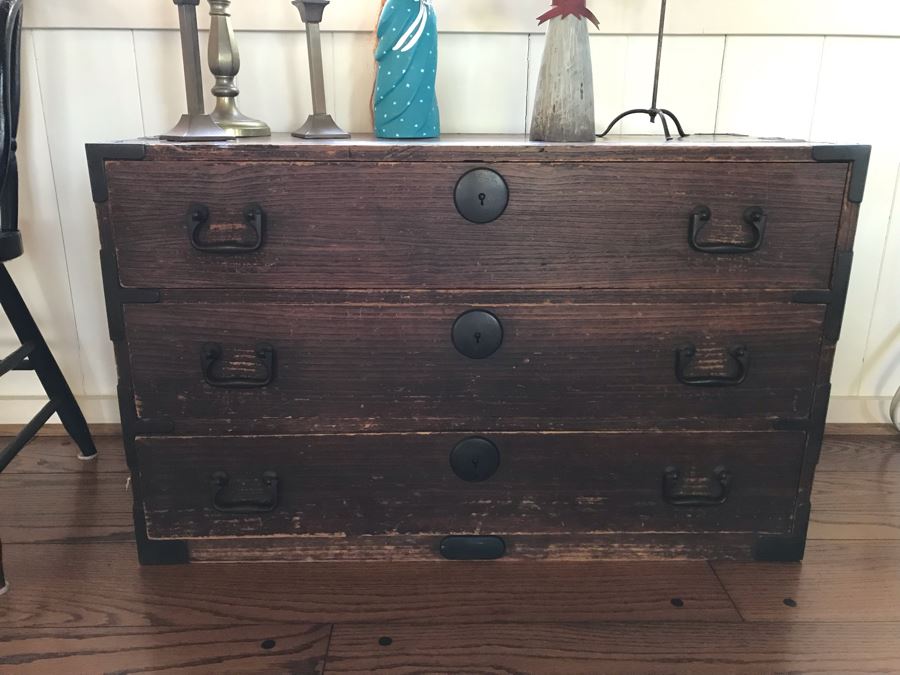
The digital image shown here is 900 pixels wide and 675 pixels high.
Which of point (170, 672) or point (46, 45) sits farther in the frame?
point (46, 45)

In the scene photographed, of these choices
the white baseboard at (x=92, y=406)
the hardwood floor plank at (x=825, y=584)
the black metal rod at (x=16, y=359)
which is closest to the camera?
the hardwood floor plank at (x=825, y=584)

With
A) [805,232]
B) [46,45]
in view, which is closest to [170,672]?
[805,232]

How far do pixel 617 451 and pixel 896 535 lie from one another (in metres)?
0.54

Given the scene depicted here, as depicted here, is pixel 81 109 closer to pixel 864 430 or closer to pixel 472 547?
pixel 472 547

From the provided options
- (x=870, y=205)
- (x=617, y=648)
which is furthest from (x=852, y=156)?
(x=617, y=648)

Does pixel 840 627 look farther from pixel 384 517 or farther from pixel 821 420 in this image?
pixel 384 517

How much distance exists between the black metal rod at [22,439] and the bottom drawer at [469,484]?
0.76ft

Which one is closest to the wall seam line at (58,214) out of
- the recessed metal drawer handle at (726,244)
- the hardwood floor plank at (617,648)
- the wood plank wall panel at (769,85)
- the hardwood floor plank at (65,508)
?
the hardwood floor plank at (65,508)

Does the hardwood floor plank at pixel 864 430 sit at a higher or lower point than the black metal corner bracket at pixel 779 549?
lower

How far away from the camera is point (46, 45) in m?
1.23

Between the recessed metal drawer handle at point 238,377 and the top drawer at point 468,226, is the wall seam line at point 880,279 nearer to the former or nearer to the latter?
the top drawer at point 468,226

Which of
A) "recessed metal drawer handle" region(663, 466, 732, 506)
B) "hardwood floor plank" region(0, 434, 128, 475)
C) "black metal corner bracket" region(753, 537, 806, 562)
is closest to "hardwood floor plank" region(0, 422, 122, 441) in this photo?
"hardwood floor plank" region(0, 434, 128, 475)

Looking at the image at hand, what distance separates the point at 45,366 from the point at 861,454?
5.23ft

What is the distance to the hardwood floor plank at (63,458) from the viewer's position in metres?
1.32
